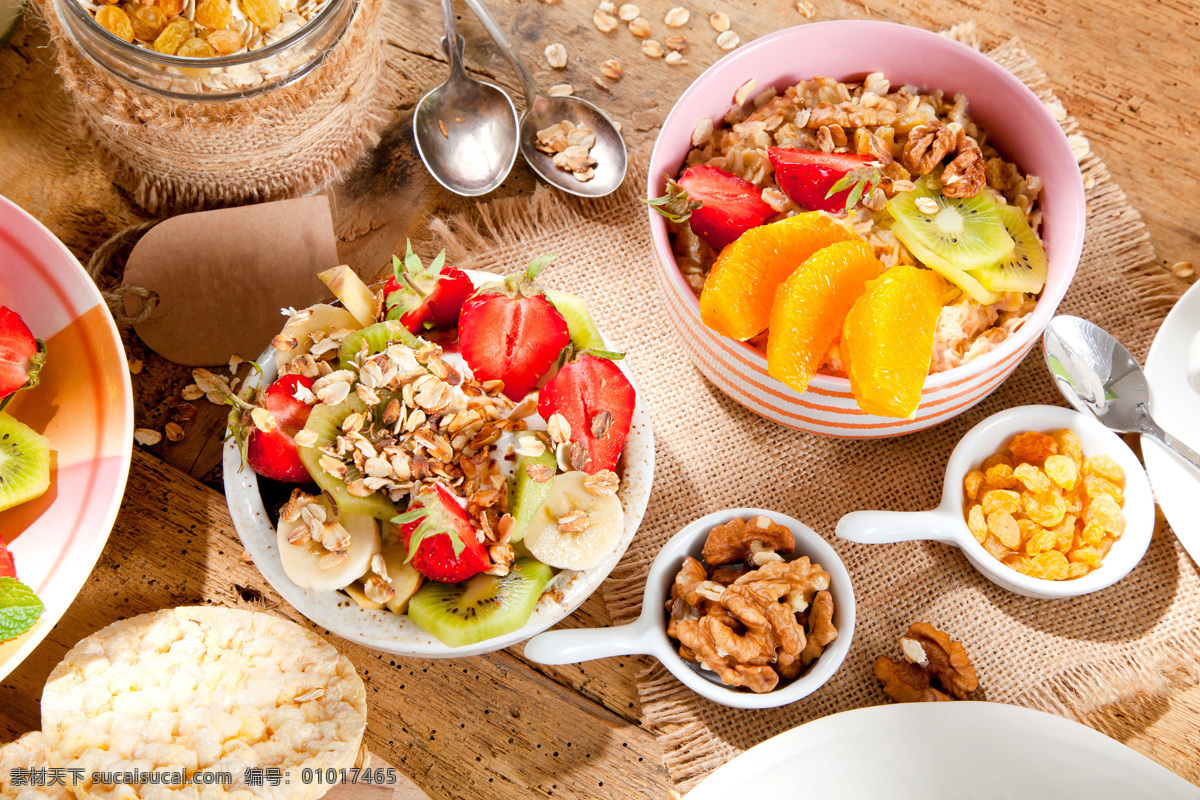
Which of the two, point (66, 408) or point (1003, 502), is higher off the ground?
point (66, 408)

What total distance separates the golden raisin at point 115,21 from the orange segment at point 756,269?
0.77m

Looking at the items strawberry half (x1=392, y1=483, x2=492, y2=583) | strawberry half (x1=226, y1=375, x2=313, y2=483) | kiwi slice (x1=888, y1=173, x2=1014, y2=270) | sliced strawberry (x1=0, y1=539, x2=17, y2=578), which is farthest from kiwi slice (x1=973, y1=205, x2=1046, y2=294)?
sliced strawberry (x1=0, y1=539, x2=17, y2=578)

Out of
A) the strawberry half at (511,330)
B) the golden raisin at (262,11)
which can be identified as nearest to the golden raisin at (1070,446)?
the strawberry half at (511,330)

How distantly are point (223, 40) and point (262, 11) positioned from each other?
6cm

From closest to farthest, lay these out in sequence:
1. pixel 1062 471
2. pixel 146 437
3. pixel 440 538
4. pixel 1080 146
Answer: pixel 440 538
pixel 1062 471
pixel 146 437
pixel 1080 146

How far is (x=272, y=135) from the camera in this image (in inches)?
47.5

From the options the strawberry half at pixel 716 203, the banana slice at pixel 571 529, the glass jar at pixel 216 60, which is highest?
the glass jar at pixel 216 60

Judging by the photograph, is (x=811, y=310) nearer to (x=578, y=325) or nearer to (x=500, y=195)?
(x=578, y=325)

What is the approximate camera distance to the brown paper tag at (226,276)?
1.24 metres

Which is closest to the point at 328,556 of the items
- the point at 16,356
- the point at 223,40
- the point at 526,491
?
the point at 526,491

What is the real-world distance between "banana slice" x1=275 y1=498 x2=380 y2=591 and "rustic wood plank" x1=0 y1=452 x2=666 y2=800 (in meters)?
0.29

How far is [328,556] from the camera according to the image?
922 millimetres

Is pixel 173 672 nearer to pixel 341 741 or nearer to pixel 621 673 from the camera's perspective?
pixel 341 741

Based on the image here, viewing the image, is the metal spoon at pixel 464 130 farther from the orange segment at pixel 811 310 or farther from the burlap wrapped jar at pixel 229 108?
the orange segment at pixel 811 310
